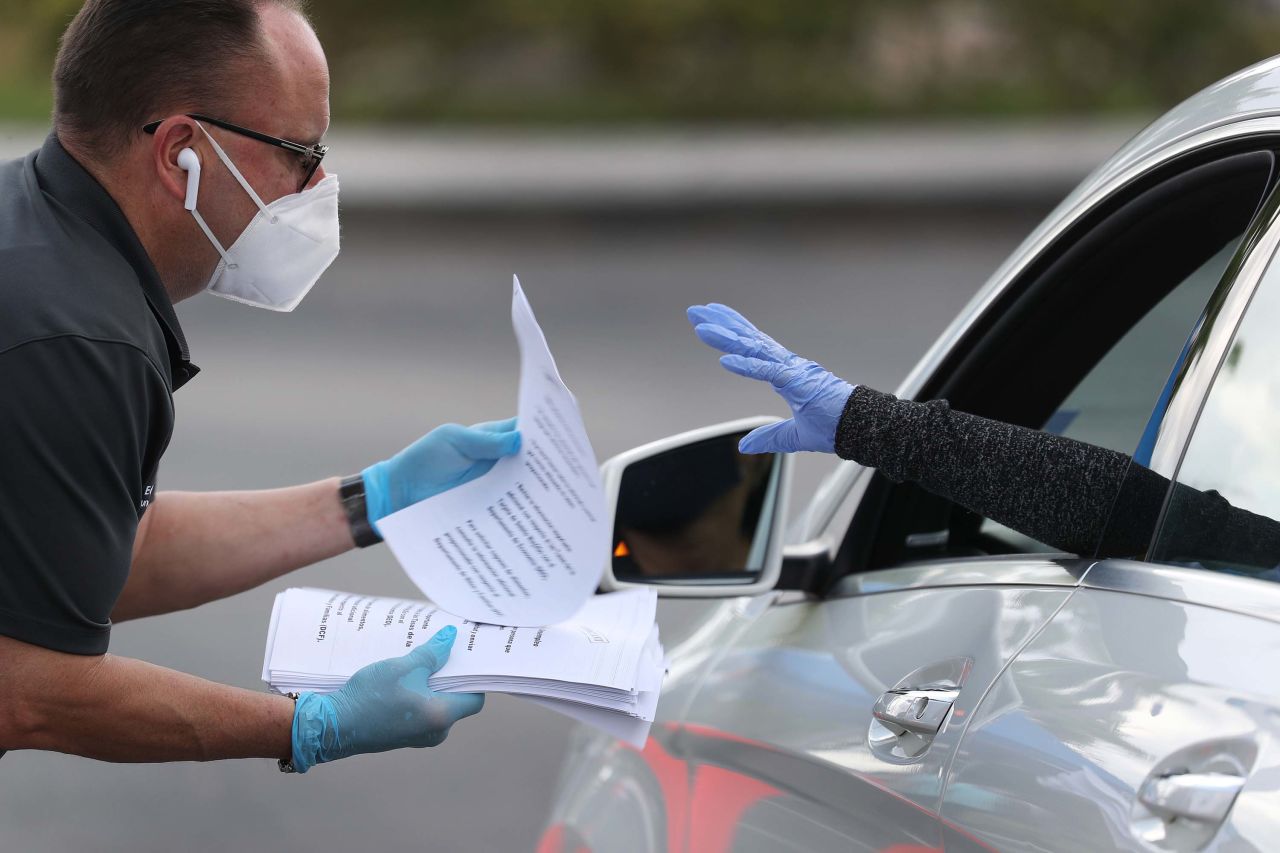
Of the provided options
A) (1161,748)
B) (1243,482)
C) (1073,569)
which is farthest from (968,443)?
(1161,748)

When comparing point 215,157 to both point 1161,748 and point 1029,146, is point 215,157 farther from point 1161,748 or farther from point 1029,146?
point 1029,146

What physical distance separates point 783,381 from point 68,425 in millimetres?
961

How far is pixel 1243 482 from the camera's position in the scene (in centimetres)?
170

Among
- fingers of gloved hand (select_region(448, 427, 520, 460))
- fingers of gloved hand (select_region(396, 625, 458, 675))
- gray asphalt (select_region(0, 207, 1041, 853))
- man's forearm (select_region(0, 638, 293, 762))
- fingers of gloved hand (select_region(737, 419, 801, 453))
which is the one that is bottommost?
gray asphalt (select_region(0, 207, 1041, 853))

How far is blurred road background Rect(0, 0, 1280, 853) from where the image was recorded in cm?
455

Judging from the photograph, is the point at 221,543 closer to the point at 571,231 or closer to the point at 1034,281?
the point at 1034,281

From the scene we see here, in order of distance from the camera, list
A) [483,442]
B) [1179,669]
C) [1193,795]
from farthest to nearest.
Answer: [483,442]
[1179,669]
[1193,795]

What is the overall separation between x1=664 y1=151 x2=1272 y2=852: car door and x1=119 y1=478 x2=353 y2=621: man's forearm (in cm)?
86

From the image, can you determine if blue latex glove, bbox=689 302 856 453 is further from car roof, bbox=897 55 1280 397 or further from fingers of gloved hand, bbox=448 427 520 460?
fingers of gloved hand, bbox=448 427 520 460

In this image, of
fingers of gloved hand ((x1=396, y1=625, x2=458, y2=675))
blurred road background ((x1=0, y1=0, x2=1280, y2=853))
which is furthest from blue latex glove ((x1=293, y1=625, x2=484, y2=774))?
blurred road background ((x1=0, y1=0, x2=1280, y2=853))

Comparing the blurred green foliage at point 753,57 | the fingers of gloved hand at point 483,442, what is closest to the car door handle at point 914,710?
the fingers of gloved hand at point 483,442

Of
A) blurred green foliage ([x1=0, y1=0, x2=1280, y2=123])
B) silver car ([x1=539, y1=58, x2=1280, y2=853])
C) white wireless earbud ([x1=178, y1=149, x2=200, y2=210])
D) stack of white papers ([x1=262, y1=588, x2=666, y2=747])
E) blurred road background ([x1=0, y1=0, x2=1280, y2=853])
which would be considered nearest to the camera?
silver car ([x1=539, y1=58, x2=1280, y2=853])

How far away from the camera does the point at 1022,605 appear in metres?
1.85

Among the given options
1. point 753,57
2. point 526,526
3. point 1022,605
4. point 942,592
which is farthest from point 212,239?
point 753,57
